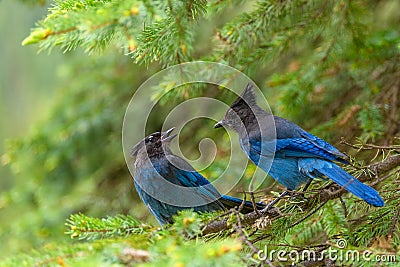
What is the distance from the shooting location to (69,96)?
4406 millimetres

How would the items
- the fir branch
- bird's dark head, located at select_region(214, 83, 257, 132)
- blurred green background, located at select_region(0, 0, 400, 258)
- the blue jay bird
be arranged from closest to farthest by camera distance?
the fir branch < the blue jay bird < bird's dark head, located at select_region(214, 83, 257, 132) < blurred green background, located at select_region(0, 0, 400, 258)

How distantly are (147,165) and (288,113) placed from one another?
0.96 m

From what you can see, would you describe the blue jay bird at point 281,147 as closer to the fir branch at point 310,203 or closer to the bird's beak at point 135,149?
the fir branch at point 310,203

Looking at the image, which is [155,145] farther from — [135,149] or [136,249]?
[136,249]

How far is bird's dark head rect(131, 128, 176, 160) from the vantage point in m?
3.04

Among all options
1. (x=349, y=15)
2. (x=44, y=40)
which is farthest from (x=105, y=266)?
(x=349, y=15)

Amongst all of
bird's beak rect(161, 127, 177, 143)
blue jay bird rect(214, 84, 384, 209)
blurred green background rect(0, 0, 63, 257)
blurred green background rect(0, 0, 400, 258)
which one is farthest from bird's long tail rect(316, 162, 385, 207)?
blurred green background rect(0, 0, 63, 257)

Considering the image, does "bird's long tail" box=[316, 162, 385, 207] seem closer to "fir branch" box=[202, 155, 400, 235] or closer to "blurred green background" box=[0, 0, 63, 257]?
"fir branch" box=[202, 155, 400, 235]

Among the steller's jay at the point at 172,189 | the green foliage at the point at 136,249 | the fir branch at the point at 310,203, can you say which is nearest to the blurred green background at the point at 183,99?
the steller's jay at the point at 172,189

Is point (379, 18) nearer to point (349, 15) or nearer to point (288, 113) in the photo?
point (349, 15)

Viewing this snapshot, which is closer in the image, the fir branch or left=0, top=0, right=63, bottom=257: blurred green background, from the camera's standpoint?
the fir branch

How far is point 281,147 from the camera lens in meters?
2.82

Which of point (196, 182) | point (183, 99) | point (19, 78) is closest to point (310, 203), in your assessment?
point (196, 182)

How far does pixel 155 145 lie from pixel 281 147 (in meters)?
0.77
